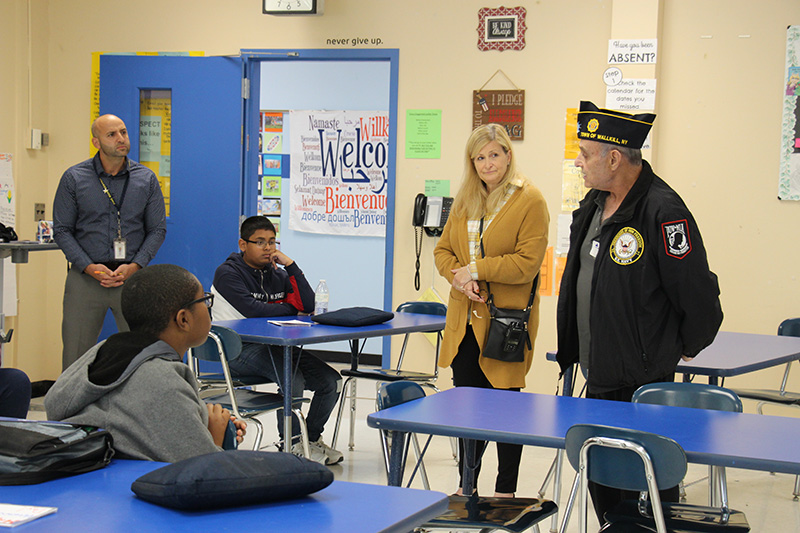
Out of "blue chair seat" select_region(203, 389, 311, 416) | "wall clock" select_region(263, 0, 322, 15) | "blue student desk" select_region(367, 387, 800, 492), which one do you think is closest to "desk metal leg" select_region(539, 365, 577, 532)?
"blue student desk" select_region(367, 387, 800, 492)

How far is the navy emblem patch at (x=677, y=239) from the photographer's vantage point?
8.41 ft

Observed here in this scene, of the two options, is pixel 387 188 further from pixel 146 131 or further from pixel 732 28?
pixel 732 28

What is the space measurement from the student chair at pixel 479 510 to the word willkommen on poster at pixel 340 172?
12.9 feet

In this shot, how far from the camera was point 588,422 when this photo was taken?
2273 mm

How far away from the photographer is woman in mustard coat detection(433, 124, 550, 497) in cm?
339

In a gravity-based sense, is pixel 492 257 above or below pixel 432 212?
below

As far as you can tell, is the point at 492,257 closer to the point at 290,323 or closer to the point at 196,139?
the point at 290,323

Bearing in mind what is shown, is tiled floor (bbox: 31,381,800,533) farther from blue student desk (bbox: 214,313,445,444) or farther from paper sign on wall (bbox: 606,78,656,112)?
paper sign on wall (bbox: 606,78,656,112)

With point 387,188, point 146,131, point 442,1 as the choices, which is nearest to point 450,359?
point 387,188

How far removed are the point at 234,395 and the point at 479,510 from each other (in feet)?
5.41

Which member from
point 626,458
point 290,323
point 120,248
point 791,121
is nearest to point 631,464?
point 626,458

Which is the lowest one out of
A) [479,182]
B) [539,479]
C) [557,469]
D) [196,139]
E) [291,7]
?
[539,479]

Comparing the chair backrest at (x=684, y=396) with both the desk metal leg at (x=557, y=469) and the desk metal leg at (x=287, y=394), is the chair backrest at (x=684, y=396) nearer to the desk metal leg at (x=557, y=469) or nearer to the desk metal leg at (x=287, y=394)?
the desk metal leg at (x=557, y=469)

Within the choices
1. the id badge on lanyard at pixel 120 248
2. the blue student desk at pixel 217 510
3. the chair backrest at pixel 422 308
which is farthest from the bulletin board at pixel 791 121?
the blue student desk at pixel 217 510
